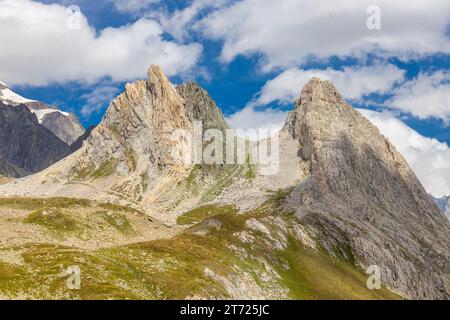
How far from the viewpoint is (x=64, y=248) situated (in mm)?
85375

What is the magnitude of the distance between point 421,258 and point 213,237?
10967cm

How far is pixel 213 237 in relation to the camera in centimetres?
12362

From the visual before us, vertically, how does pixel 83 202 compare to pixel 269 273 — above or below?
above

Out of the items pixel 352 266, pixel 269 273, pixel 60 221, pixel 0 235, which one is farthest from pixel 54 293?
pixel 352 266

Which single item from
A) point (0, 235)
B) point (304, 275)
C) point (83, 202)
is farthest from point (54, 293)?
point (83, 202)

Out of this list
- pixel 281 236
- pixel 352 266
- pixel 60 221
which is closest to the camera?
pixel 60 221
